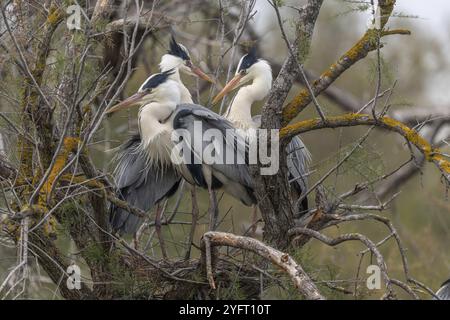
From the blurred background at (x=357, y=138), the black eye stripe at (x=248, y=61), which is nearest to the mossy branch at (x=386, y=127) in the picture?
the blurred background at (x=357, y=138)

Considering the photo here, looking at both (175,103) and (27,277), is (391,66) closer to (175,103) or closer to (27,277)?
(175,103)

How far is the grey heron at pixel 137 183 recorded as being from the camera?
4824 millimetres

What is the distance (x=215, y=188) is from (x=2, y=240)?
166cm

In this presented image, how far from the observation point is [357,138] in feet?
15.6

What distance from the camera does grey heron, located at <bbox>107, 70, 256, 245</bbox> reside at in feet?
16.0

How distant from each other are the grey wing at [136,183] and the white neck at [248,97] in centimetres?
48

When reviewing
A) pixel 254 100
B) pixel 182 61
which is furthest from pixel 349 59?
pixel 182 61

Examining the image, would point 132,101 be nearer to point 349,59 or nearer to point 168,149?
point 168,149

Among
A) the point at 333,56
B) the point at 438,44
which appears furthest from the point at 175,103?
the point at 333,56

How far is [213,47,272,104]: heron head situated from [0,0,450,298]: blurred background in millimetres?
170

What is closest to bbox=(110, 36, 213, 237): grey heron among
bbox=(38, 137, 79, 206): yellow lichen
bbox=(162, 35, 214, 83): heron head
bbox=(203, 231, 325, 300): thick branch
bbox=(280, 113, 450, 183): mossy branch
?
bbox=(162, 35, 214, 83): heron head

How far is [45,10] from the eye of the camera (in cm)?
427

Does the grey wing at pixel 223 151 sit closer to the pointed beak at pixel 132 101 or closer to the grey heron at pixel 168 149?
the grey heron at pixel 168 149

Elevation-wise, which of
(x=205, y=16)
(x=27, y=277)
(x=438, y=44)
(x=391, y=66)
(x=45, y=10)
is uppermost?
(x=438, y=44)
